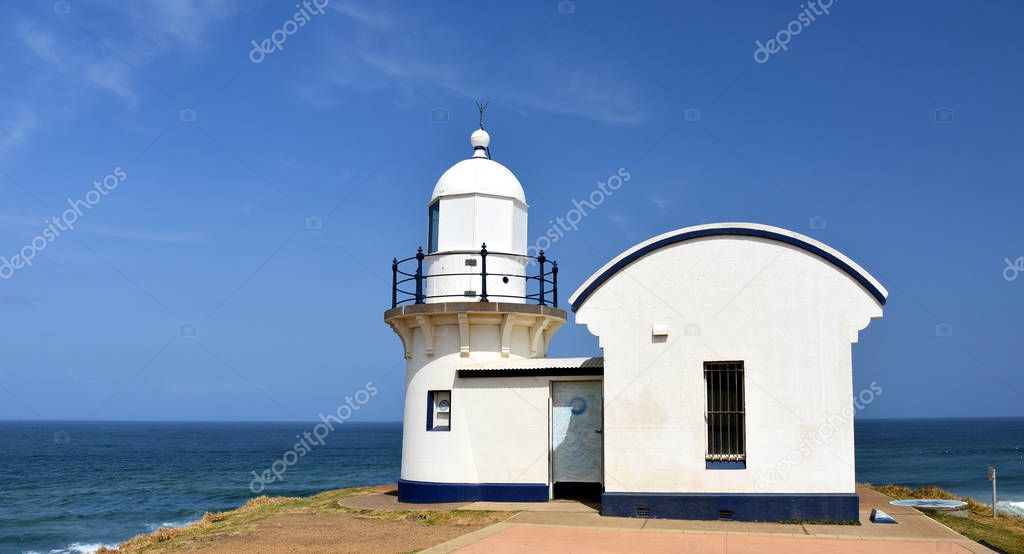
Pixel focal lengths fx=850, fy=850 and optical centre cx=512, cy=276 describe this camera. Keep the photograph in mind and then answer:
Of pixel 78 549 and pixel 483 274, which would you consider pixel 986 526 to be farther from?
pixel 78 549

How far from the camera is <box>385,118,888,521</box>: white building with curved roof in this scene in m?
14.7

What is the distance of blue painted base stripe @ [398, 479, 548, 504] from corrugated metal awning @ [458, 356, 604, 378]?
2236 mm

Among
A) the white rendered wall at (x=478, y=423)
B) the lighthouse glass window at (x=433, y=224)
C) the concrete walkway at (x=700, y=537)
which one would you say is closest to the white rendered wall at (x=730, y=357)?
the concrete walkway at (x=700, y=537)

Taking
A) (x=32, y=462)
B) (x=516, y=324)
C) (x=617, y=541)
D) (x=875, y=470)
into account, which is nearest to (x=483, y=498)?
(x=516, y=324)

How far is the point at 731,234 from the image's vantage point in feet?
50.5

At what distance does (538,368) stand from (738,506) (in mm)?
4736

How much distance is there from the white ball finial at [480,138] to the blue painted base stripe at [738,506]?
8849 millimetres

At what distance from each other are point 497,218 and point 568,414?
15.0 ft

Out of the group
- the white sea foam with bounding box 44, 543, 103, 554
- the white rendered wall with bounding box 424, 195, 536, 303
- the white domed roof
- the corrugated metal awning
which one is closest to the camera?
the corrugated metal awning

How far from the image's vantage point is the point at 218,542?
14.0m

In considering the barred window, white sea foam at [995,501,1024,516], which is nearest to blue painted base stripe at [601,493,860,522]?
the barred window

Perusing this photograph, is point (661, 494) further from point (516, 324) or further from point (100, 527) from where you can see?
Answer: point (100, 527)

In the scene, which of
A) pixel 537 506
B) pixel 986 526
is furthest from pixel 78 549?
pixel 986 526

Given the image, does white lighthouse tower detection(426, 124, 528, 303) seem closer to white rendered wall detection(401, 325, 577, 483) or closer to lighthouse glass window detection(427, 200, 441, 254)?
lighthouse glass window detection(427, 200, 441, 254)
